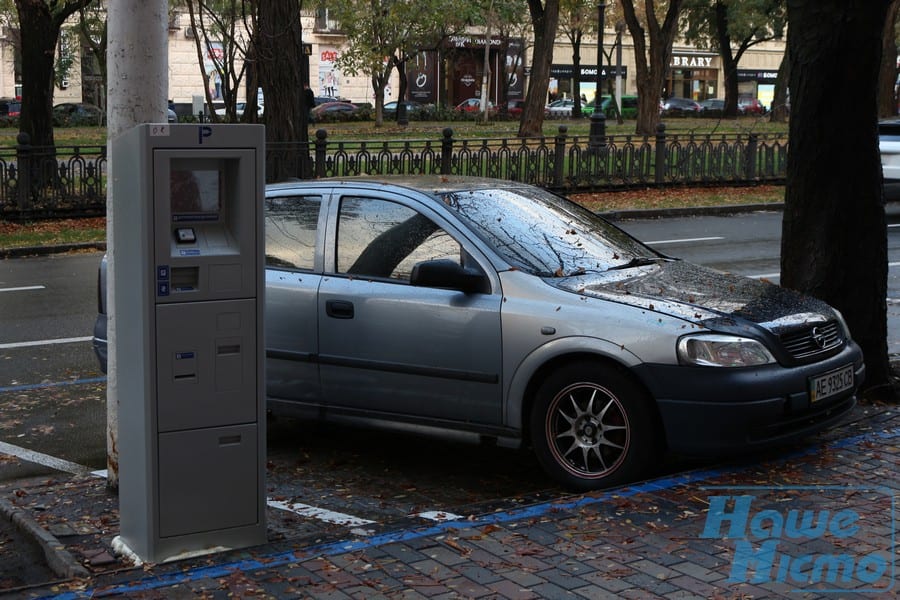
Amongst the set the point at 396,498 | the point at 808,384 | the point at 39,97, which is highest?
the point at 39,97

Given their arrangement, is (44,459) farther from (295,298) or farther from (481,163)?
(481,163)

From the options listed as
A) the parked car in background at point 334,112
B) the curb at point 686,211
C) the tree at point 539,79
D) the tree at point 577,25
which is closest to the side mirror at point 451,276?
the curb at point 686,211

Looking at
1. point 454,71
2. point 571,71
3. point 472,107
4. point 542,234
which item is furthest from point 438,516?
point 571,71

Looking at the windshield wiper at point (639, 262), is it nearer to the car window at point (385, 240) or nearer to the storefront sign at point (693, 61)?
the car window at point (385, 240)

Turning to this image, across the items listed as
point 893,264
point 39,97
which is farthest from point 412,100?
point 893,264

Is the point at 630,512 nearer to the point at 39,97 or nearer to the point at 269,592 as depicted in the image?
the point at 269,592

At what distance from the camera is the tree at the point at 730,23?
54.1 metres

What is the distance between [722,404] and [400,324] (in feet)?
5.77

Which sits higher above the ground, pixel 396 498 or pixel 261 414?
pixel 261 414

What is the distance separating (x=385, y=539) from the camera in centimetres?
502

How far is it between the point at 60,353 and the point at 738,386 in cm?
611

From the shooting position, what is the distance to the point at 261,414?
5.01 meters

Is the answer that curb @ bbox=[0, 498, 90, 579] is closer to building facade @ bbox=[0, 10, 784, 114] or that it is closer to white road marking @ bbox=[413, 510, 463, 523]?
white road marking @ bbox=[413, 510, 463, 523]

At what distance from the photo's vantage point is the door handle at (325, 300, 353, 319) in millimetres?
6621
